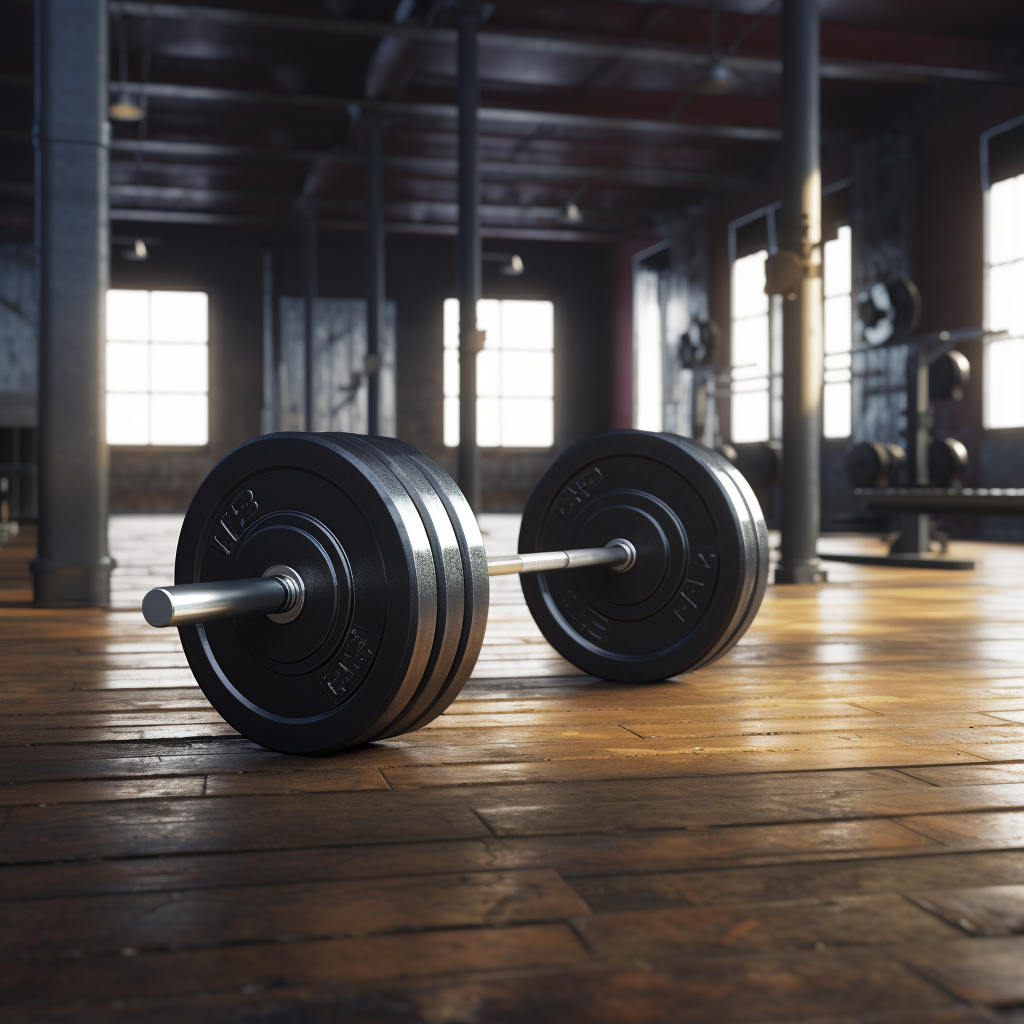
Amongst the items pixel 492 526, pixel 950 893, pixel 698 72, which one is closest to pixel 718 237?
pixel 698 72

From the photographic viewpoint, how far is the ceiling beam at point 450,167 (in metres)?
10.6

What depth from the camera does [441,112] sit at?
939 centimetres

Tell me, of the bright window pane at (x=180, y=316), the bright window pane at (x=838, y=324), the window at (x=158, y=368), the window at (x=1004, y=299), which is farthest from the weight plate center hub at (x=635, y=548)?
the bright window pane at (x=180, y=316)

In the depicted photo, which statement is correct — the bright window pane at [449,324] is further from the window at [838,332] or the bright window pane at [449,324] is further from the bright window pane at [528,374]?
the window at [838,332]

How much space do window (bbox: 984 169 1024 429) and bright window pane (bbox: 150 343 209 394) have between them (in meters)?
9.21

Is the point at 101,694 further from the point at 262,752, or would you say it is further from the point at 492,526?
the point at 492,526

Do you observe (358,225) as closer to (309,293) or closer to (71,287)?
(309,293)

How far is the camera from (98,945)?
88 centimetres

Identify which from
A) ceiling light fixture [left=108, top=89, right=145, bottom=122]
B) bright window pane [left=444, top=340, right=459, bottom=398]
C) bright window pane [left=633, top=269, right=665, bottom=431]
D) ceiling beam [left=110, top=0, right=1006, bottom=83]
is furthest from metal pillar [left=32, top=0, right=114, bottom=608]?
bright window pane [left=444, top=340, right=459, bottom=398]

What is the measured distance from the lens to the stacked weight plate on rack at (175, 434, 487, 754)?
1411mm

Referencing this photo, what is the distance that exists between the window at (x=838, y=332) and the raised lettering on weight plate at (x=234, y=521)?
9138mm

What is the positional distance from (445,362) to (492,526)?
16.8 feet

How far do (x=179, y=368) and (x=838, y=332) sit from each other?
315 inches

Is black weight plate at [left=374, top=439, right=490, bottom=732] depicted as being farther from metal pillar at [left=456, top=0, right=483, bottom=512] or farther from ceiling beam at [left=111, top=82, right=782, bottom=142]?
ceiling beam at [left=111, top=82, right=782, bottom=142]
